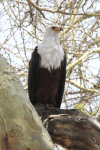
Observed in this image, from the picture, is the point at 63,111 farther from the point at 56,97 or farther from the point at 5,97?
the point at 5,97

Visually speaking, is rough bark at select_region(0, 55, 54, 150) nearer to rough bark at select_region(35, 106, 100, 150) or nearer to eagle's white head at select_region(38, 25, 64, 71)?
rough bark at select_region(35, 106, 100, 150)

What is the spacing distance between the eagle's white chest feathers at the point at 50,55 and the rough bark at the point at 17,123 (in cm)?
259

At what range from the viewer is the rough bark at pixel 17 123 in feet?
4.49

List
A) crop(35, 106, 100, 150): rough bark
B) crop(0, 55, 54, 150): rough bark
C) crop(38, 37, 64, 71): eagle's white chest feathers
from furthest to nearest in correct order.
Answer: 1. crop(38, 37, 64, 71): eagle's white chest feathers
2. crop(35, 106, 100, 150): rough bark
3. crop(0, 55, 54, 150): rough bark

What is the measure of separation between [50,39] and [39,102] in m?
1.19

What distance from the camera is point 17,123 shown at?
1.38m

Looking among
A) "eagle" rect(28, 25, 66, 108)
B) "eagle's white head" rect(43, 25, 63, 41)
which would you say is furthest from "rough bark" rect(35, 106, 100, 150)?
"eagle's white head" rect(43, 25, 63, 41)

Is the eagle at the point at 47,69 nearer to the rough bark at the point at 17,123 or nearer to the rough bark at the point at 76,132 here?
the rough bark at the point at 76,132

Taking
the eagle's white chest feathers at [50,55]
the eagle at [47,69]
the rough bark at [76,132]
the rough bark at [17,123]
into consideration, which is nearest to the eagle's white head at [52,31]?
the eagle at [47,69]

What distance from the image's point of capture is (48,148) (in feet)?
4.60

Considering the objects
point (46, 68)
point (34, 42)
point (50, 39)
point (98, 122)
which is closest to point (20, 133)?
point (98, 122)

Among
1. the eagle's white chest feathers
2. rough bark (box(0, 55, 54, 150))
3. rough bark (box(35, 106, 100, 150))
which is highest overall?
the eagle's white chest feathers

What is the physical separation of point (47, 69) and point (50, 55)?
252mm

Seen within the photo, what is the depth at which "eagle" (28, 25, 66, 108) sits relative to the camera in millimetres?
4020
